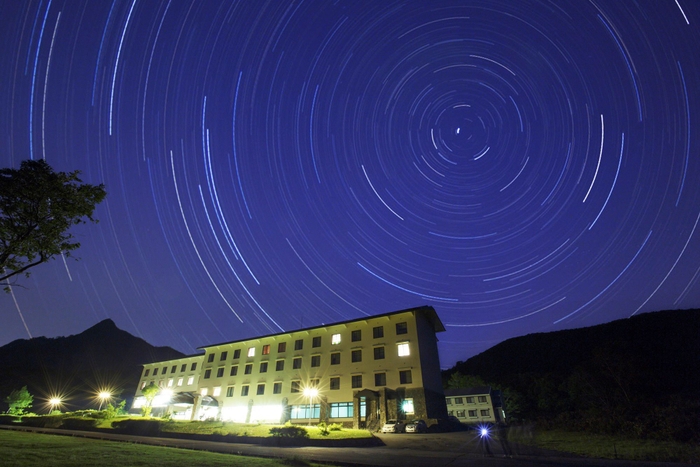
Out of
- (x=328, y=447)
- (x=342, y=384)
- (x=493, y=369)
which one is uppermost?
(x=493, y=369)

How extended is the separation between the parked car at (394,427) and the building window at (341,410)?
211 inches

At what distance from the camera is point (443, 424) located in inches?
1200

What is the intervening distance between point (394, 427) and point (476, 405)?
43.9 m

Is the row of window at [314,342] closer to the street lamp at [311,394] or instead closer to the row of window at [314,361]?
the row of window at [314,361]

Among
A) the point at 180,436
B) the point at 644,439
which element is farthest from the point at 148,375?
the point at 644,439

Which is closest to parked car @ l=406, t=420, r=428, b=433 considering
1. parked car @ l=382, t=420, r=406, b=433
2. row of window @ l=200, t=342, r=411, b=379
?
parked car @ l=382, t=420, r=406, b=433

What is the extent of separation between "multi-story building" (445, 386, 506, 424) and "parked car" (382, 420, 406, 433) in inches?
1574

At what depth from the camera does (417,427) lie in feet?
92.9

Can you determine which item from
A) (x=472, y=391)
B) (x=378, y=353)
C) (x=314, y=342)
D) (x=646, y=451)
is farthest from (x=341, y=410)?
(x=472, y=391)

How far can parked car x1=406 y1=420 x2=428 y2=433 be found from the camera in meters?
28.2

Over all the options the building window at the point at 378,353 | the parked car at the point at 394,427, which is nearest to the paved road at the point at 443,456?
the parked car at the point at 394,427

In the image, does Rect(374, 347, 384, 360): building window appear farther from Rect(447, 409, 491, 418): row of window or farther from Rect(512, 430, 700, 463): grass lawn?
Rect(447, 409, 491, 418): row of window

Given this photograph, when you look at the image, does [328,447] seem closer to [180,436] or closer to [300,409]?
[180,436]

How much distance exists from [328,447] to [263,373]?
2591cm
